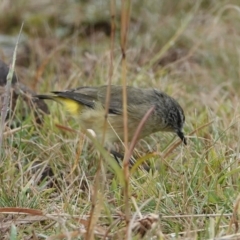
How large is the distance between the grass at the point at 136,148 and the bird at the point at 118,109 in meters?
0.11

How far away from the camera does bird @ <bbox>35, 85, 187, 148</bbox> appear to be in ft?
16.3

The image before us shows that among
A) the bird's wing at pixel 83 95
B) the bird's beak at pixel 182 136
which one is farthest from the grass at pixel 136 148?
the bird's wing at pixel 83 95

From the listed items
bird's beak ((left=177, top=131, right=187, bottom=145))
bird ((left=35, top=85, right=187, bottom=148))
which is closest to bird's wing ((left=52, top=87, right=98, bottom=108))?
bird ((left=35, top=85, right=187, bottom=148))

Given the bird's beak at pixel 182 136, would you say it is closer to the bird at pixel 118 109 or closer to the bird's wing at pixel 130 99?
the bird at pixel 118 109

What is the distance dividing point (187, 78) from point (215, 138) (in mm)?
2064

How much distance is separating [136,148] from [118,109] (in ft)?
1.12

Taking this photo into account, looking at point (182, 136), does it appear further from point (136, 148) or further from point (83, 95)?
point (83, 95)

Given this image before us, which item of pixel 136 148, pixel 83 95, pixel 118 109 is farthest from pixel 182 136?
pixel 83 95

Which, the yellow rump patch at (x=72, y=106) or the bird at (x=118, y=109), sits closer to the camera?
the bird at (x=118, y=109)

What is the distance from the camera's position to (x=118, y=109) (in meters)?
5.10

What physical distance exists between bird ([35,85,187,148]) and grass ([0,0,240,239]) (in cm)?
11

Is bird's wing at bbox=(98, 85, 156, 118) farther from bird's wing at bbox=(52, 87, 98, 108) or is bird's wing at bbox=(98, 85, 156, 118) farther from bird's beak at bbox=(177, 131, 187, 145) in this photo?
bird's beak at bbox=(177, 131, 187, 145)

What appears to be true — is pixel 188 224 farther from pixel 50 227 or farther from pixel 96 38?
pixel 96 38

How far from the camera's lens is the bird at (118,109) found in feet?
16.3
